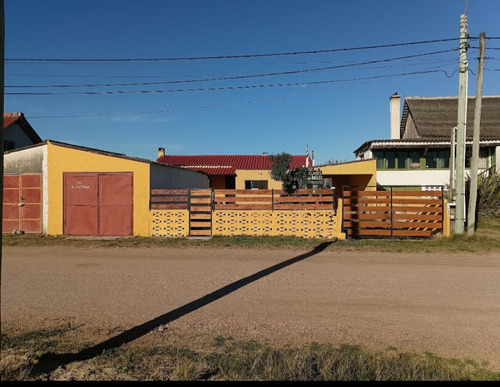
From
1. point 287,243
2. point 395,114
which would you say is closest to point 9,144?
point 287,243

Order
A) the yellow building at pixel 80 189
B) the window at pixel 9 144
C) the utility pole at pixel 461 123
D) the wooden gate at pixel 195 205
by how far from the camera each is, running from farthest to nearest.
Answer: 1. the window at pixel 9 144
2. the yellow building at pixel 80 189
3. the wooden gate at pixel 195 205
4. the utility pole at pixel 461 123

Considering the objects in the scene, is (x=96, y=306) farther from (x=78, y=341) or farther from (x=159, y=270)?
(x=159, y=270)

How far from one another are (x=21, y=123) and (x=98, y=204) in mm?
12991

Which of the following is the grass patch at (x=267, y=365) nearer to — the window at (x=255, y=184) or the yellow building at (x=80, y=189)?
the yellow building at (x=80, y=189)

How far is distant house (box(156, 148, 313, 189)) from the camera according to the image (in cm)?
3014

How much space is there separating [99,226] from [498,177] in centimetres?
1752

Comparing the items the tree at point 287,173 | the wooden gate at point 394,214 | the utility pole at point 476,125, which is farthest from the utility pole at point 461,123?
the tree at point 287,173

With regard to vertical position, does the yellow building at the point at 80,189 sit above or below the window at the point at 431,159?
below

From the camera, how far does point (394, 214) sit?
1344cm

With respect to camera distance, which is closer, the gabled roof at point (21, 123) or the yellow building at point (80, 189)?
the yellow building at point (80, 189)

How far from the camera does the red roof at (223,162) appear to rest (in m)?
32.9

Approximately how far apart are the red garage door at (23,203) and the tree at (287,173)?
11.3 metres

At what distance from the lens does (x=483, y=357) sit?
13.8 feet

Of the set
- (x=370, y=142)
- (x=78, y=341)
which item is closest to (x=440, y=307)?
→ (x=78, y=341)
